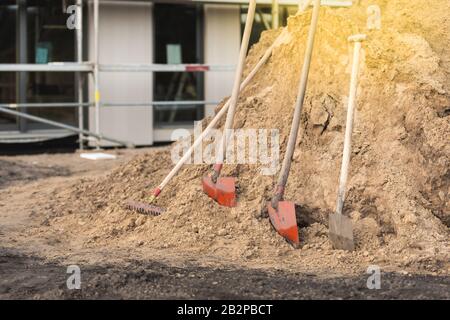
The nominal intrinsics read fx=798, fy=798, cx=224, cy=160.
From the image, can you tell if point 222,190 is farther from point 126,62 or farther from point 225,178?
point 126,62

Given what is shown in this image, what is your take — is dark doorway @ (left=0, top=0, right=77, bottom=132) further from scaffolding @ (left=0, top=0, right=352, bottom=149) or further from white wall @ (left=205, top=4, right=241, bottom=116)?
white wall @ (left=205, top=4, right=241, bottom=116)

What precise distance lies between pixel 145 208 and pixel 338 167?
5.84ft

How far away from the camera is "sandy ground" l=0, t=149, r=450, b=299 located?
519 cm

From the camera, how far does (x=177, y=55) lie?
15.1 meters

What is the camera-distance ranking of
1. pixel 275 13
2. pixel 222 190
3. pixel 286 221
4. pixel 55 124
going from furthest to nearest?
pixel 275 13
pixel 55 124
pixel 222 190
pixel 286 221

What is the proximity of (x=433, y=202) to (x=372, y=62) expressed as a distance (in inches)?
54.8

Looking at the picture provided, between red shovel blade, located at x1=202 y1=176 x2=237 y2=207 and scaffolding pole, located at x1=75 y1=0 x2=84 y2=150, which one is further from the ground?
scaffolding pole, located at x1=75 y1=0 x2=84 y2=150

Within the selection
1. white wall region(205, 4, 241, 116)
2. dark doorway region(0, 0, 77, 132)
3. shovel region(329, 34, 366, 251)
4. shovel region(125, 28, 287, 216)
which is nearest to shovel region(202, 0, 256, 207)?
shovel region(125, 28, 287, 216)

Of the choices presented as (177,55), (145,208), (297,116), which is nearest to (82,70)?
(177,55)

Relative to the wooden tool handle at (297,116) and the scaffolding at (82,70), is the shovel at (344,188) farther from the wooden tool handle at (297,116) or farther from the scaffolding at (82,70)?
the scaffolding at (82,70)

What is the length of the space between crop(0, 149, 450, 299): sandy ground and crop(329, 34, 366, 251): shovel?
492 mm

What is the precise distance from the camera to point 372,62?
721 centimetres

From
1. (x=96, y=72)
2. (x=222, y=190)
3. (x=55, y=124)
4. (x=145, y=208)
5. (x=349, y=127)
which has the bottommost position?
(x=145, y=208)
